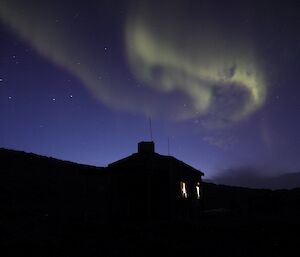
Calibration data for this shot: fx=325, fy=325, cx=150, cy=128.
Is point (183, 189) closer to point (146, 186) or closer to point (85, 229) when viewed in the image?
point (146, 186)

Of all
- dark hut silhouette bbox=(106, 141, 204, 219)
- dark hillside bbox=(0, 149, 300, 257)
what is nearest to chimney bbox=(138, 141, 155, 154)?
dark hut silhouette bbox=(106, 141, 204, 219)

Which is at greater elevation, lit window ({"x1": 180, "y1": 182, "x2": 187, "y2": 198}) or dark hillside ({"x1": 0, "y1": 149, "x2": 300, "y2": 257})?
lit window ({"x1": 180, "y1": 182, "x2": 187, "y2": 198})

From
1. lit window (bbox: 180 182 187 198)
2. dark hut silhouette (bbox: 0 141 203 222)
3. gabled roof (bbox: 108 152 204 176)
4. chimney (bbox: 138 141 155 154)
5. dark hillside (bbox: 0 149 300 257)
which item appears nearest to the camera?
dark hillside (bbox: 0 149 300 257)

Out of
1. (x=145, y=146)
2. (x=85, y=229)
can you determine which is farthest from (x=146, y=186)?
(x=85, y=229)

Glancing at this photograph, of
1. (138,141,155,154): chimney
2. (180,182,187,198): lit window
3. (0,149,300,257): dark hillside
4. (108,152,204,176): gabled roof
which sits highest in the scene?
(138,141,155,154): chimney

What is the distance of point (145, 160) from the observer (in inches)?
857

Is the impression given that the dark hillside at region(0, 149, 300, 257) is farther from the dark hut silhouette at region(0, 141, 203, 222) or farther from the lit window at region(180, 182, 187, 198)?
the lit window at region(180, 182, 187, 198)

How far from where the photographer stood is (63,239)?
14711 mm

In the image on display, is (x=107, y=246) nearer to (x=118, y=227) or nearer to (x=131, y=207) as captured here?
(x=118, y=227)

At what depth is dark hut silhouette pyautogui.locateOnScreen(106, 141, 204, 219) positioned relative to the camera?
2141 centimetres

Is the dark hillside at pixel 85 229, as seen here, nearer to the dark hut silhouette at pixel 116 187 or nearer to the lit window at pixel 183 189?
the dark hut silhouette at pixel 116 187

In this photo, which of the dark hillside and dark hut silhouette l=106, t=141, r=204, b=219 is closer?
the dark hillside

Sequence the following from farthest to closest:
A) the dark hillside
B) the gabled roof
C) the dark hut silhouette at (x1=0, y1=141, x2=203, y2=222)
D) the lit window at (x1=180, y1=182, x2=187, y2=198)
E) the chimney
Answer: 1. the lit window at (x1=180, y1=182, x2=187, y2=198)
2. the chimney
3. the dark hut silhouette at (x1=0, y1=141, x2=203, y2=222)
4. the gabled roof
5. the dark hillside

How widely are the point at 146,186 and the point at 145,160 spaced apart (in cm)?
185
